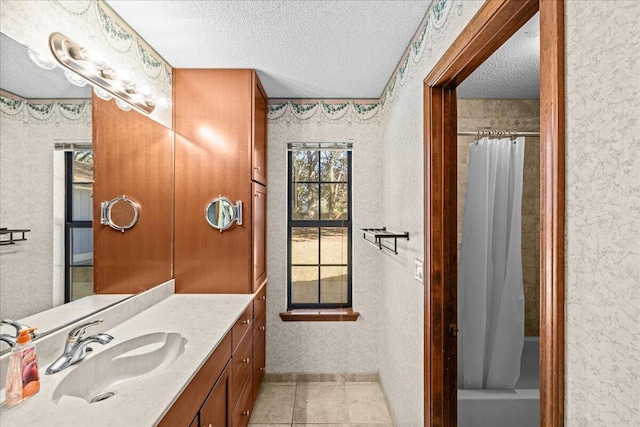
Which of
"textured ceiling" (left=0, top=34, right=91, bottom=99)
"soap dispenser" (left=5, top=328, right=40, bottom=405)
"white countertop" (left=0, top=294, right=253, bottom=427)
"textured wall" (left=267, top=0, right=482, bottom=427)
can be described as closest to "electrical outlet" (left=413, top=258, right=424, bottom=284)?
"textured wall" (left=267, top=0, right=482, bottom=427)

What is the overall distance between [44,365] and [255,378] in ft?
4.72

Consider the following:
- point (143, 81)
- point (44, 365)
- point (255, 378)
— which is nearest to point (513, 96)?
point (143, 81)

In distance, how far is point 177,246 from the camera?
7.39ft

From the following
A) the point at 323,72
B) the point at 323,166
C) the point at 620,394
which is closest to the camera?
the point at 620,394

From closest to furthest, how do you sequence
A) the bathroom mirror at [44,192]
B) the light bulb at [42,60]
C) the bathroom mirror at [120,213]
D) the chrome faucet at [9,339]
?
the chrome faucet at [9,339]
the bathroom mirror at [44,192]
the light bulb at [42,60]
the bathroom mirror at [120,213]

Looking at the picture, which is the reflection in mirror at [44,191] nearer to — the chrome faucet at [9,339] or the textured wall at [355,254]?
the chrome faucet at [9,339]

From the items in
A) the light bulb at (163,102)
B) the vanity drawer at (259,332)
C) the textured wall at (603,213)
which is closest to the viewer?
the textured wall at (603,213)

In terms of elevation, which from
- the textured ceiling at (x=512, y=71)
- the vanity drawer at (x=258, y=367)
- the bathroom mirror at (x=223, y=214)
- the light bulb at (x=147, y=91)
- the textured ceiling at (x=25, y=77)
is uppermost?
the textured ceiling at (x=512, y=71)

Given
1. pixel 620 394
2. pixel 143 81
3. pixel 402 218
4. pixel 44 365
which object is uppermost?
pixel 143 81

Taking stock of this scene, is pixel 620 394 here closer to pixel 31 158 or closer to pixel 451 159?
pixel 451 159

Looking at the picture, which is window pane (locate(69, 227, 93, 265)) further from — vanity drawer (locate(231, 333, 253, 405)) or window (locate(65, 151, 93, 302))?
vanity drawer (locate(231, 333, 253, 405))

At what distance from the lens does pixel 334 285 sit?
9.59 feet

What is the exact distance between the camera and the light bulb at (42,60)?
1190 millimetres

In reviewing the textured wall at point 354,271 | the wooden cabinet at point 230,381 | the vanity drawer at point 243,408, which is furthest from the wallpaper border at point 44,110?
the vanity drawer at point 243,408
